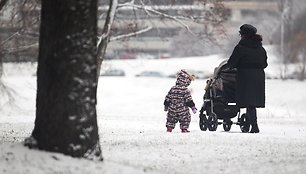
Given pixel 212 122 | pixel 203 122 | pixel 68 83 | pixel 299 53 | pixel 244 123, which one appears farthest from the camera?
pixel 299 53

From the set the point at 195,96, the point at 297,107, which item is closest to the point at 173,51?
the point at 195,96

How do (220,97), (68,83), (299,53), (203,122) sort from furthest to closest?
(299,53) < (203,122) < (220,97) < (68,83)

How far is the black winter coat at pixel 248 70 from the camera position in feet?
43.6

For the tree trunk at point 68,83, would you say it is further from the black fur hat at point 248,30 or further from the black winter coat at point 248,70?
the black fur hat at point 248,30

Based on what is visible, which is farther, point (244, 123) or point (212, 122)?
point (212, 122)

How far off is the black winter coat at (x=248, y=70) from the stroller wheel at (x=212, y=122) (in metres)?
1.23

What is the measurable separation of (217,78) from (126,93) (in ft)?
96.6

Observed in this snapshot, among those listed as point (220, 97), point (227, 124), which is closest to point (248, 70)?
point (220, 97)

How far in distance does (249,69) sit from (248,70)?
0.04 m

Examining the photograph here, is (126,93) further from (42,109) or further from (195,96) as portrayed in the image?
(42,109)

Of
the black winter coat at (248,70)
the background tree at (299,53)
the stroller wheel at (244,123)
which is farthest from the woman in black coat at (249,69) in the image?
the background tree at (299,53)

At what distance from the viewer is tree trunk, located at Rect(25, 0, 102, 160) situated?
7457mm

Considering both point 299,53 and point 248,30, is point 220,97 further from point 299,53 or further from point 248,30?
point 299,53

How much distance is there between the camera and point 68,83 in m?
7.52
